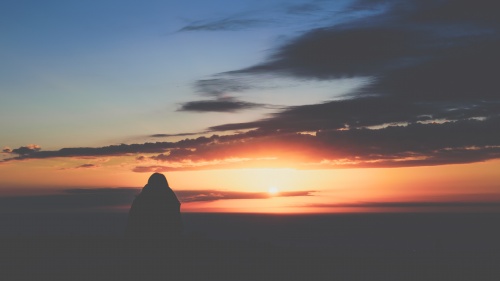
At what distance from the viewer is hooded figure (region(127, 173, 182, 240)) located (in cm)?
5428

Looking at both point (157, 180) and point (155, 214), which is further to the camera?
point (157, 180)

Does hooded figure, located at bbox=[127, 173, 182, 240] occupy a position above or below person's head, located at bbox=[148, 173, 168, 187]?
below

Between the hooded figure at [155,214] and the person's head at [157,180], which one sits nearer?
the hooded figure at [155,214]

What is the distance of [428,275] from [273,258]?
12206 mm

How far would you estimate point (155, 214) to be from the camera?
54375 millimetres

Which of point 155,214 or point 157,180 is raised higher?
point 157,180

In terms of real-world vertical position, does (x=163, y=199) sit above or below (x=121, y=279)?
above

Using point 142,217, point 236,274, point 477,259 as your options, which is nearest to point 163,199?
point 142,217

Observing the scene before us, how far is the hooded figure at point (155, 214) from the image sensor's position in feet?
178

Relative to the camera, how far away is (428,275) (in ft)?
135

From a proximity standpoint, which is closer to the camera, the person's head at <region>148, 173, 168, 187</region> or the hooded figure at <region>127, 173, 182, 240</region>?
the hooded figure at <region>127, 173, 182, 240</region>

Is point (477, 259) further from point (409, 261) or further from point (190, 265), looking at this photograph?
point (190, 265)

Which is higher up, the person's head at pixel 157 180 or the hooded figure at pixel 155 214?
the person's head at pixel 157 180

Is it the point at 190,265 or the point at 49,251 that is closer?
the point at 190,265
